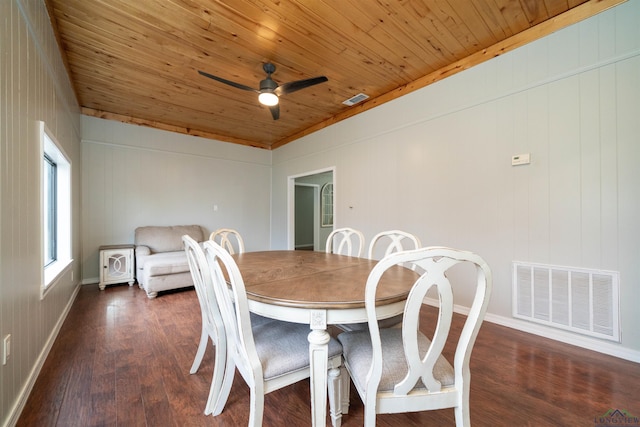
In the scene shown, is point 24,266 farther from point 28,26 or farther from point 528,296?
point 528,296

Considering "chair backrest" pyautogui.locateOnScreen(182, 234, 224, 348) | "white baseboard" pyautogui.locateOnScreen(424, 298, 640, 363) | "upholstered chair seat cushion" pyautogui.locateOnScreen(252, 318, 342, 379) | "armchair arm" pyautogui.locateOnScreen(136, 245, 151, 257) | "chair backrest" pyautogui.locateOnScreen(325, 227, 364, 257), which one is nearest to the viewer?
"upholstered chair seat cushion" pyautogui.locateOnScreen(252, 318, 342, 379)

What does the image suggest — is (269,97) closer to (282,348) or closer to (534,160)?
(282,348)

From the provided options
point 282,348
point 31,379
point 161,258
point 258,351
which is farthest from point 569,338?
point 161,258

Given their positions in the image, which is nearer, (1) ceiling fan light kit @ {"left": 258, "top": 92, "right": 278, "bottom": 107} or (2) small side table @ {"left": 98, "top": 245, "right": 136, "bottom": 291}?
(1) ceiling fan light kit @ {"left": 258, "top": 92, "right": 278, "bottom": 107}

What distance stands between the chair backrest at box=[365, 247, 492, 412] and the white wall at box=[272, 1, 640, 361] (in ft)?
5.95

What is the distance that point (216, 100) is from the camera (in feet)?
12.3

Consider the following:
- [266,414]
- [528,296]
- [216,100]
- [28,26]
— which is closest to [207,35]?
[28,26]

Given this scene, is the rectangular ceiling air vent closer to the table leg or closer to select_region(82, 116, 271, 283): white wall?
select_region(82, 116, 271, 283): white wall

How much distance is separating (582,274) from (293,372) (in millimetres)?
2366

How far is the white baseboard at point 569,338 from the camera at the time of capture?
6.37 ft

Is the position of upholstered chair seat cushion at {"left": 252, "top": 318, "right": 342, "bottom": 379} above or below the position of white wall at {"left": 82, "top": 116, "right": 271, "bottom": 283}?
below

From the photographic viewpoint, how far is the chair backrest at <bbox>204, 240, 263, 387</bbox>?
1.11 m

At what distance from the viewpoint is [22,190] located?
1557mm

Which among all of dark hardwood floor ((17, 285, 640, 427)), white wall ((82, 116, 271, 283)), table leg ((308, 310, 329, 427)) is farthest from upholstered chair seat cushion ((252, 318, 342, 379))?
white wall ((82, 116, 271, 283))
